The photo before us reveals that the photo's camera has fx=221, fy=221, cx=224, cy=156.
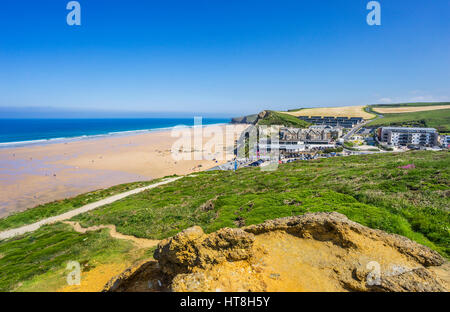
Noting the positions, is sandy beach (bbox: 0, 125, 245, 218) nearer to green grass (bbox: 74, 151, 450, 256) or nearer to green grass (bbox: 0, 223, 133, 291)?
green grass (bbox: 74, 151, 450, 256)

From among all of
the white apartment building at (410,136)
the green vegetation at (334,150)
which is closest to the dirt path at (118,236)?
the green vegetation at (334,150)

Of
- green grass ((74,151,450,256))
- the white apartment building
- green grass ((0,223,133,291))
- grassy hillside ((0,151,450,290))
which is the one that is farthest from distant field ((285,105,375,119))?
green grass ((0,223,133,291))

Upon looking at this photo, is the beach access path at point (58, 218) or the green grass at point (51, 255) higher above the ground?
the green grass at point (51, 255)

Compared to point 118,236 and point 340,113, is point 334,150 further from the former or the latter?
→ point 340,113

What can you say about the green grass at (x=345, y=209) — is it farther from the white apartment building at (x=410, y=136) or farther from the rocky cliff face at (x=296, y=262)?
the white apartment building at (x=410, y=136)
